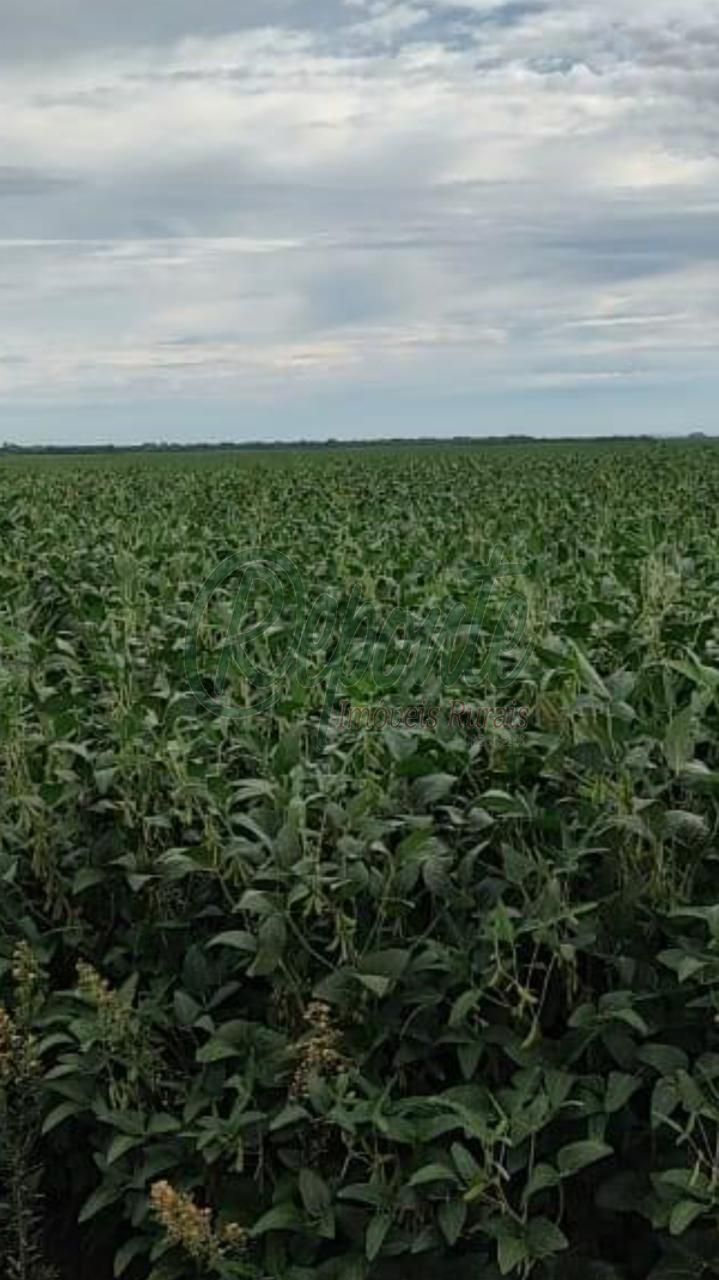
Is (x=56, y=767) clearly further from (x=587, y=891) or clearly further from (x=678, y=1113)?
(x=678, y=1113)

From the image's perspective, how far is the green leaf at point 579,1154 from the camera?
2.92 meters

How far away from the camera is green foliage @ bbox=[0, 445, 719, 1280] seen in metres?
3.09

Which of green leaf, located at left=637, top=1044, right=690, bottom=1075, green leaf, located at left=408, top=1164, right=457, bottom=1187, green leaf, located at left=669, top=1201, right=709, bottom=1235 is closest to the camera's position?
green leaf, located at left=669, top=1201, right=709, bottom=1235

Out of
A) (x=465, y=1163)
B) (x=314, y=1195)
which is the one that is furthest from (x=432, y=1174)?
(x=314, y=1195)

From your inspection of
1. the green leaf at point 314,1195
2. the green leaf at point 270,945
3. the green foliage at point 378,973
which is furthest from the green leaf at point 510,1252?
the green leaf at point 270,945

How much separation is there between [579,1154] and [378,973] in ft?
1.70

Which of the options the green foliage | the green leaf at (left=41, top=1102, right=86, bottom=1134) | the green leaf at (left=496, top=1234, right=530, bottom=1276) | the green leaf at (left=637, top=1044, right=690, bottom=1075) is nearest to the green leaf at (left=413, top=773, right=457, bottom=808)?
the green foliage

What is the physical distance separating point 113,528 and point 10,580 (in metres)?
4.65

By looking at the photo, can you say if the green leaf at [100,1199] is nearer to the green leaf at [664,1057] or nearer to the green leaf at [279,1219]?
the green leaf at [279,1219]

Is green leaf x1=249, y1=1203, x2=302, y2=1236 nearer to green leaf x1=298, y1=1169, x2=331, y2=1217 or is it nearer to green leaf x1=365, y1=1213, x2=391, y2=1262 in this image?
green leaf x1=298, y1=1169, x2=331, y2=1217

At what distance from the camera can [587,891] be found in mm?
3336

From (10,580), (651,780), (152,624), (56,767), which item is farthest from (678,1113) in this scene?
(10,580)

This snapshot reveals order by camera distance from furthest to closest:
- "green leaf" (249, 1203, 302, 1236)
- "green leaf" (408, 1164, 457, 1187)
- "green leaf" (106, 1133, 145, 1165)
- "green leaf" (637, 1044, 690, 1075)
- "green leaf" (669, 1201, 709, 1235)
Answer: "green leaf" (106, 1133, 145, 1165) < "green leaf" (249, 1203, 302, 1236) < "green leaf" (637, 1044, 690, 1075) < "green leaf" (408, 1164, 457, 1187) < "green leaf" (669, 1201, 709, 1235)

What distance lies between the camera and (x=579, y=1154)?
2955 mm
